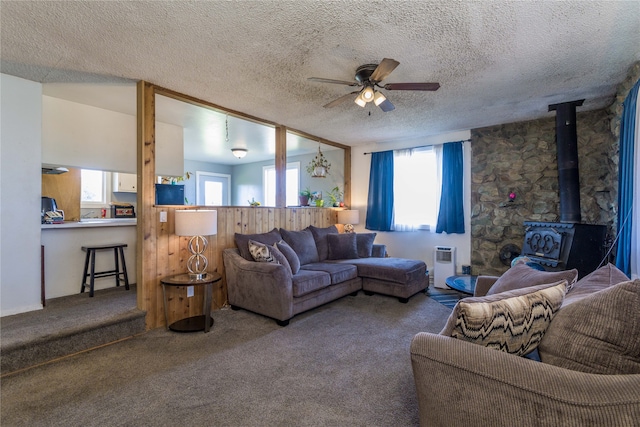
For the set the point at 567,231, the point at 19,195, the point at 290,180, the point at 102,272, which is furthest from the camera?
the point at 290,180

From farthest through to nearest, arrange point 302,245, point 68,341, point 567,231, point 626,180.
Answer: point 302,245 → point 567,231 → point 626,180 → point 68,341

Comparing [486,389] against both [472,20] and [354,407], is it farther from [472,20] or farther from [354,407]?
[472,20]

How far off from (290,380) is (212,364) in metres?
0.67

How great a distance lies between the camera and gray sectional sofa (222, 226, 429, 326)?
9.89 ft

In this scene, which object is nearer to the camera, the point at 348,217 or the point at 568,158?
the point at 568,158

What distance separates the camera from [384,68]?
216 cm

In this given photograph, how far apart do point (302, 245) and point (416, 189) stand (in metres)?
2.45

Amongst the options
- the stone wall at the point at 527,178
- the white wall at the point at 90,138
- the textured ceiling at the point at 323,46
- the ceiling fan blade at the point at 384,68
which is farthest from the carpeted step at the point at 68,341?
the stone wall at the point at 527,178

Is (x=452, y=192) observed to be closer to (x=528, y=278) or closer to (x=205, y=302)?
(x=528, y=278)

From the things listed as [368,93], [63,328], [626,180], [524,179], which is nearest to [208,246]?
[63,328]

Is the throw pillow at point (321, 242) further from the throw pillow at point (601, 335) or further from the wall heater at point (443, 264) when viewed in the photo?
the throw pillow at point (601, 335)

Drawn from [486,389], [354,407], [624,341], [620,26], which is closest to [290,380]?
[354,407]

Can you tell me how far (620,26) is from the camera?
6.51 feet

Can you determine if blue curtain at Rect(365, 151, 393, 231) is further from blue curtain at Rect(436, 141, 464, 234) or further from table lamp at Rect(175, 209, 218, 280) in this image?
table lamp at Rect(175, 209, 218, 280)
